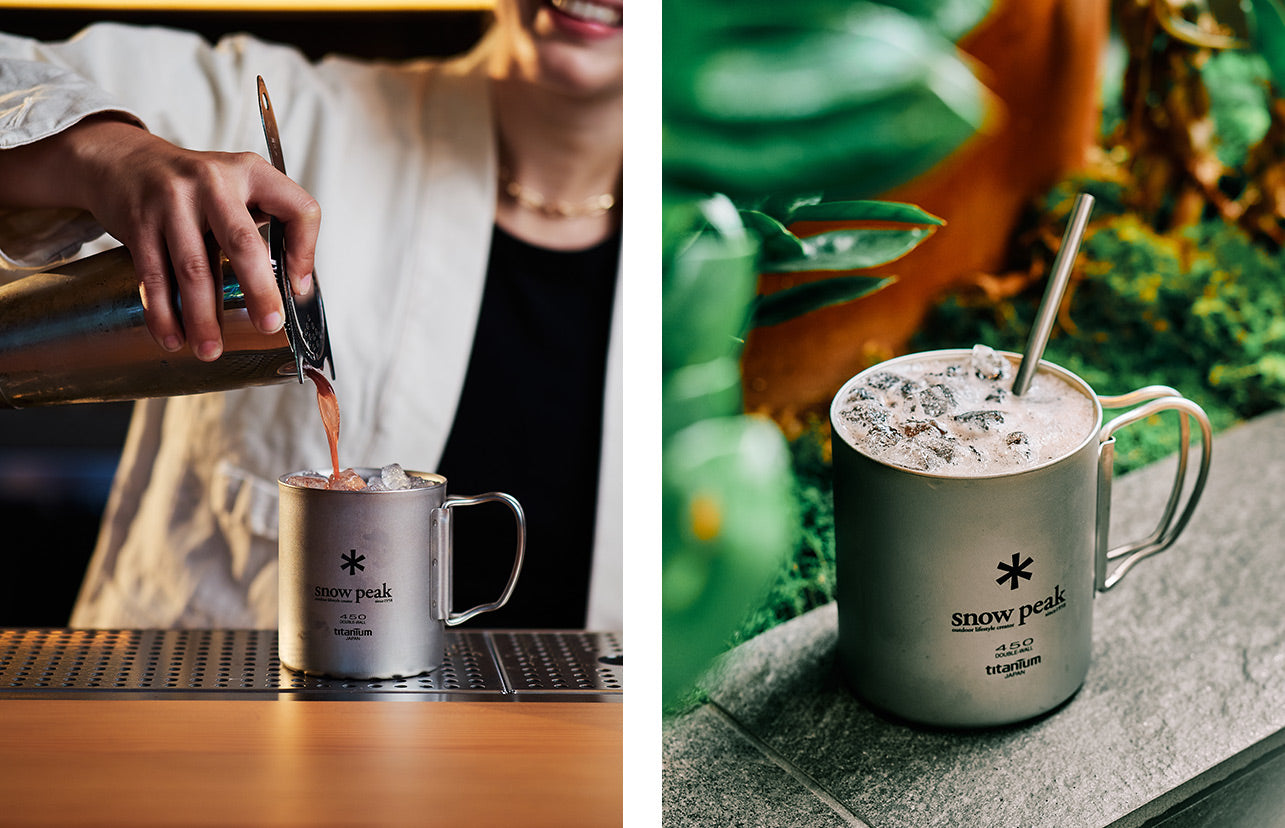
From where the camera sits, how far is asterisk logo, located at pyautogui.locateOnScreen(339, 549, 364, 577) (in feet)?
1.50

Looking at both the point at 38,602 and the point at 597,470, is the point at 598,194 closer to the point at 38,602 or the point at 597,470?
the point at 597,470

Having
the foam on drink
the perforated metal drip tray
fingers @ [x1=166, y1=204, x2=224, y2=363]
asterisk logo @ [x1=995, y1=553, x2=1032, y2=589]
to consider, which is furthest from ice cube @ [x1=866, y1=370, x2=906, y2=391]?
fingers @ [x1=166, y1=204, x2=224, y2=363]

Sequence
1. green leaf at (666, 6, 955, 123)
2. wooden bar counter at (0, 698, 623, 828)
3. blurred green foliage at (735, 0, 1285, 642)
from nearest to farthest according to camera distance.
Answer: wooden bar counter at (0, 698, 623, 828)
green leaf at (666, 6, 955, 123)
blurred green foliage at (735, 0, 1285, 642)

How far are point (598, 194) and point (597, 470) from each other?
0.75 feet

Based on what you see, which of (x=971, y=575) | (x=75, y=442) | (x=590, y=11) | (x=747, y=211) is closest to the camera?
(x=971, y=575)

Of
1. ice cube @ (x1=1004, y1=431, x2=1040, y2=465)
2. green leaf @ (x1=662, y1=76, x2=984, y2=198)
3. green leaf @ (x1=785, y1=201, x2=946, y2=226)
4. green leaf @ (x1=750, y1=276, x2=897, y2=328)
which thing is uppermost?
green leaf @ (x1=662, y1=76, x2=984, y2=198)

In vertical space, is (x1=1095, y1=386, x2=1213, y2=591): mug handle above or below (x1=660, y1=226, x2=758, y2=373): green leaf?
below

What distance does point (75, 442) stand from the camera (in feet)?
2.56

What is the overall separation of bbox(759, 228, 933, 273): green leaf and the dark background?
40 centimetres

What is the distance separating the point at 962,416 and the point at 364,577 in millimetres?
303

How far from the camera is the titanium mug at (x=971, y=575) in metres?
0.44

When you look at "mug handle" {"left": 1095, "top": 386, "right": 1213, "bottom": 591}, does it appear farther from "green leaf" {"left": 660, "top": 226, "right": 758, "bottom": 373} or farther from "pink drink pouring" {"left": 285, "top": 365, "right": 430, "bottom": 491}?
"pink drink pouring" {"left": 285, "top": 365, "right": 430, "bottom": 491}

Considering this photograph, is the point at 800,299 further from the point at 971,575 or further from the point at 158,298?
the point at 158,298

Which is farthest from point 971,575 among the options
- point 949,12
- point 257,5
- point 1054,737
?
point 257,5
